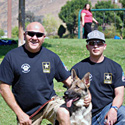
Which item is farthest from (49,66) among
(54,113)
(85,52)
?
(85,52)

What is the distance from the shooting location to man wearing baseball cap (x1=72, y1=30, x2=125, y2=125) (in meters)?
4.61

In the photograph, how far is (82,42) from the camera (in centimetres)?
1580

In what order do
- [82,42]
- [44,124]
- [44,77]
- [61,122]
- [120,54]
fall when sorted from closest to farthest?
[61,122] → [44,77] → [44,124] → [120,54] → [82,42]

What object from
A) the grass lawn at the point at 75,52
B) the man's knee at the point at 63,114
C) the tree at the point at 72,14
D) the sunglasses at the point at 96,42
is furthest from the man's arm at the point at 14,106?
the tree at the point at 72,14

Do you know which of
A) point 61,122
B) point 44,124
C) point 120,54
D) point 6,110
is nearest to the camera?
point 61,122

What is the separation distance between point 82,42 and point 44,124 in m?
10.4

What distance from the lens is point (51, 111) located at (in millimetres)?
4480

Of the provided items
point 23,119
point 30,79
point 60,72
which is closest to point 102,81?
point 60,72

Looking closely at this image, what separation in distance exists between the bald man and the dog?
0.77ft

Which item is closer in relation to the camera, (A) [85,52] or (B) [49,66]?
(B) [49,66]

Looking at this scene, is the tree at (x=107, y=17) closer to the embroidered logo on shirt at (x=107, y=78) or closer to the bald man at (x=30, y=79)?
the embroidered logo on shirt at (x=107, y=78)

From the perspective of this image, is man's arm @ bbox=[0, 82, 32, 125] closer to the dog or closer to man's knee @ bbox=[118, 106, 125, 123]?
the dog

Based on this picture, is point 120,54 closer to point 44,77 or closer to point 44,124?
point 44,124

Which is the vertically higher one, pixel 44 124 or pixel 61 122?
pixel 61 122
